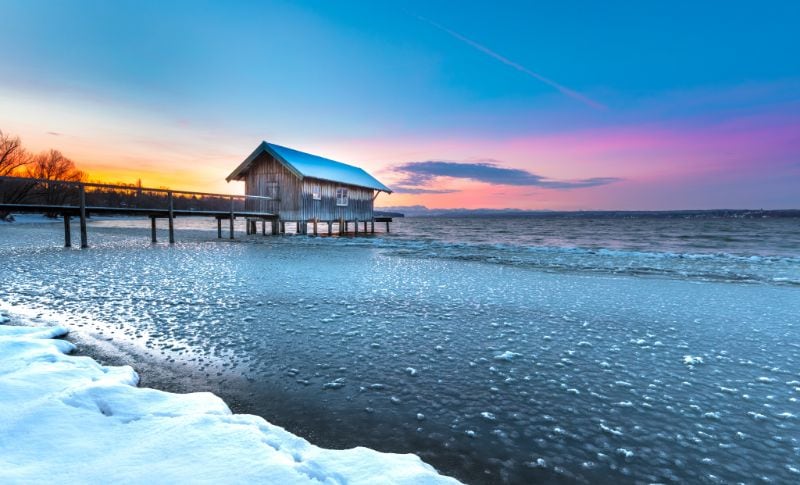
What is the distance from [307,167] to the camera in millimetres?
27547

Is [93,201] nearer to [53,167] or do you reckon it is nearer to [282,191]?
[282,191]

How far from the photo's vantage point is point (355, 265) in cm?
1263

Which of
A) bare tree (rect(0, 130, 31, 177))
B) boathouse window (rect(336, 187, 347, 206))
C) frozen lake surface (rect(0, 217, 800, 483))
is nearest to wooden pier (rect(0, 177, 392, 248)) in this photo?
frozen lake surface (rect(0, 217, 800, 483))

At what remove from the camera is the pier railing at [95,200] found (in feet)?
47.3

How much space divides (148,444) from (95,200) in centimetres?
1920

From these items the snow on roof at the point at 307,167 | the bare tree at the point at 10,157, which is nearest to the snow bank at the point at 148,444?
the snow on roof at the point at 307,167

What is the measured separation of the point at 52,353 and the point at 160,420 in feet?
6.89

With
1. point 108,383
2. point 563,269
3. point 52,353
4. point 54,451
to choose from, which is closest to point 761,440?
point 54,451

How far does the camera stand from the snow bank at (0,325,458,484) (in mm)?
1887

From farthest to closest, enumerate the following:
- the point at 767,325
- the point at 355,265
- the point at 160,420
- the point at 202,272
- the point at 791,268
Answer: the point at 791,268
the point at 355,265
the point at 202,272
the point at 767,325
the point at 160,420

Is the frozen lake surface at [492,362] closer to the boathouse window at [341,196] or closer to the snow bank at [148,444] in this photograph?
the snow bank at [148,444]

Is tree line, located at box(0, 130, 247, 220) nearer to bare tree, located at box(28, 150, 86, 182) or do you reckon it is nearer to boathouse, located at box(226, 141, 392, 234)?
boathouse, located at box(226, 141, 392, 234)

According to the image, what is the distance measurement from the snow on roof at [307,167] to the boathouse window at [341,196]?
844 millimetres

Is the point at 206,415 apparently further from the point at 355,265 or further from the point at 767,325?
the point at 355,265
